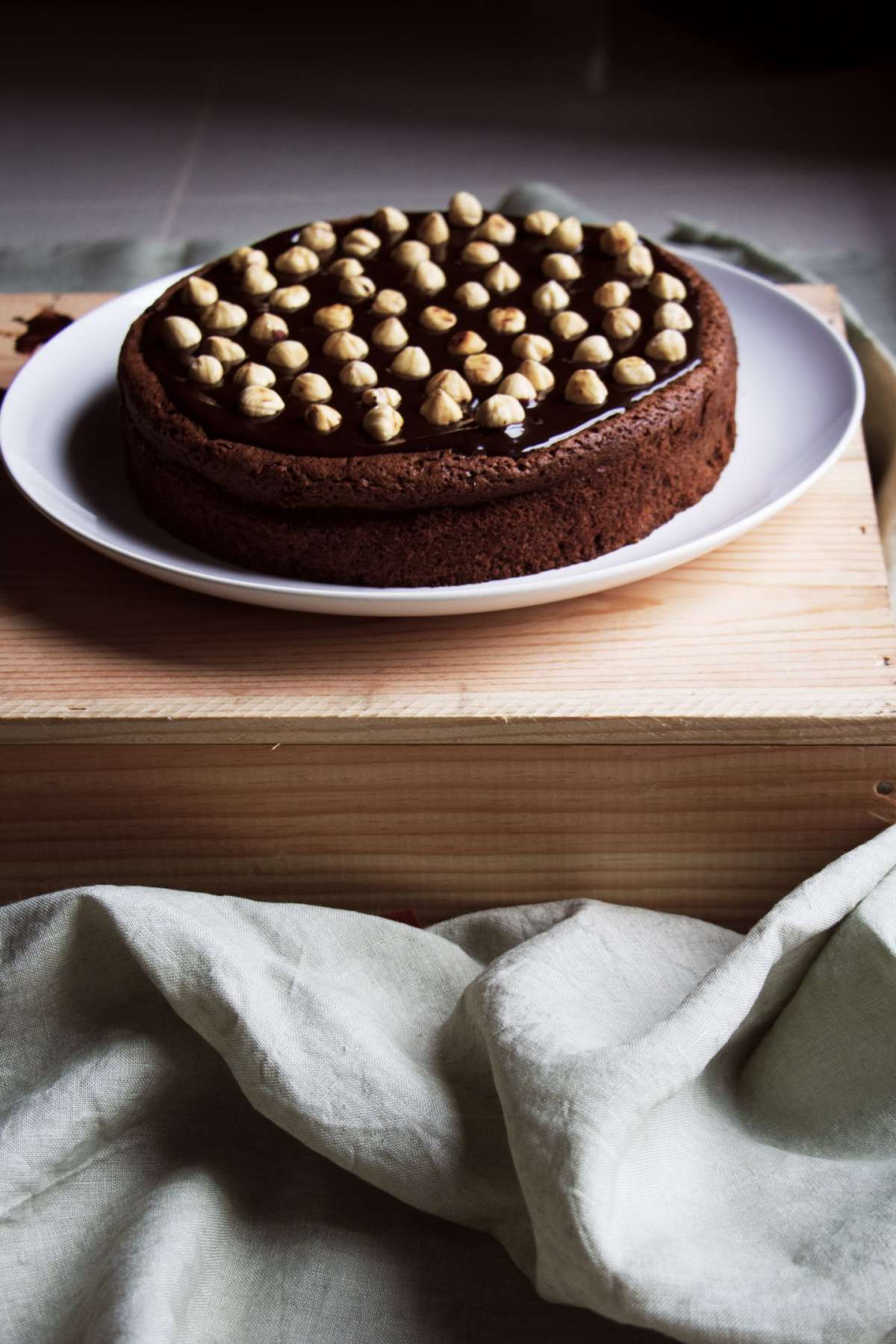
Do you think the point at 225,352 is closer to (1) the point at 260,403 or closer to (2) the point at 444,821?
(1) the point at 260,403

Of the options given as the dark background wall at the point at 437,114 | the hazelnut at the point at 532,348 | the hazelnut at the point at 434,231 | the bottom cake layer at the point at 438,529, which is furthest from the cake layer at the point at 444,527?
the dark background wall at the point at 437,114

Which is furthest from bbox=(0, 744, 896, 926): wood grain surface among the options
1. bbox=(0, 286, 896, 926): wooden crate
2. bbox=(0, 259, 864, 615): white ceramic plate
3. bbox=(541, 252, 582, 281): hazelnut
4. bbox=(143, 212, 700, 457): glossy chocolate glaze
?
bbox=(541, 252, 582, 281): hazelnut

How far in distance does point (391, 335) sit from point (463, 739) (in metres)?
0.32

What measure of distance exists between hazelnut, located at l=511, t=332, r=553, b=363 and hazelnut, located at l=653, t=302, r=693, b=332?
9 cm

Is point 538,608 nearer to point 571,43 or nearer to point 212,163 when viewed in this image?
point 212,163

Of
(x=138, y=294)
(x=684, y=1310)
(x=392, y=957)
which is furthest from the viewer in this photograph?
(x=138, y=294)

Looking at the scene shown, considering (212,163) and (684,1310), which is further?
(212,163)

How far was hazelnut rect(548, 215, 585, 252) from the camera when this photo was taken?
1.24 metres

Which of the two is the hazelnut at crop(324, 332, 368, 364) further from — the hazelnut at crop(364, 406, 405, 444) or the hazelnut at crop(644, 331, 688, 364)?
the hazelnut at crop(644, 331, 688, 364)

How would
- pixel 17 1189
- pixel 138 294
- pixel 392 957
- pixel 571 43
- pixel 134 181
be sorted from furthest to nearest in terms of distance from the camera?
pixel 571 43 < pixel 134 181 < pixel 138 294 < pixel 392 957 < pixel 17 1189

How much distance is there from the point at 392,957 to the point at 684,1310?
310 mm

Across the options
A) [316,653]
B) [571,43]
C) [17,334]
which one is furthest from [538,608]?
[571,43]

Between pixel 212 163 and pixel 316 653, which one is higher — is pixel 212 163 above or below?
below

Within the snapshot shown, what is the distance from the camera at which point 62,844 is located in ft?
3.53
